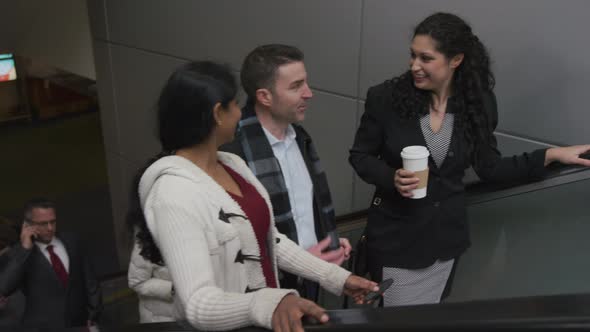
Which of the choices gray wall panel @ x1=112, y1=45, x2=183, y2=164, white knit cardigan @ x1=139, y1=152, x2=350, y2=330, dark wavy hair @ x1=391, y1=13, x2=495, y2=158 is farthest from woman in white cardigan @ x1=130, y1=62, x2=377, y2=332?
gray wall panel @ x1=112, y1=45, x2=183, y2=164

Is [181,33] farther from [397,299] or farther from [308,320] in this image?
[308,320]

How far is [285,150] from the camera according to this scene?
99.3 inches

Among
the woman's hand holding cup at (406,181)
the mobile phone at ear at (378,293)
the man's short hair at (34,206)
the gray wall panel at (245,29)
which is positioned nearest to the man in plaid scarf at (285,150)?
the woman's hand holding cup at (406,181)

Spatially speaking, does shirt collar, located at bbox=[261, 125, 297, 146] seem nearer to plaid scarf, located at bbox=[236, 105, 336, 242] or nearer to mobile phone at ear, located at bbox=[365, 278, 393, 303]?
plaid scarf, located at bbox=[236, 105, 336, 242]

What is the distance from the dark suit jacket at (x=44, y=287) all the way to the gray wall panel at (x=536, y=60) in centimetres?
276

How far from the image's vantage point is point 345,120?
4129mm

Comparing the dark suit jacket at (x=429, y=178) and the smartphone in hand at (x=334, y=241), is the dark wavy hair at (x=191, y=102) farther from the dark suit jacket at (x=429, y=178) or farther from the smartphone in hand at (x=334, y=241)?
the smartphone in hand at (x=334, y=241)

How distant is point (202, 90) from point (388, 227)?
3.75ft

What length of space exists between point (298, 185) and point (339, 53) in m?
1.72

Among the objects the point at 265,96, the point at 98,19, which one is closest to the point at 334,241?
the point at 265,96

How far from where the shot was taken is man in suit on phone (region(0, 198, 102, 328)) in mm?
3672

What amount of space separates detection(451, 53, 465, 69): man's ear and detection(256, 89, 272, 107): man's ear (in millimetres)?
746

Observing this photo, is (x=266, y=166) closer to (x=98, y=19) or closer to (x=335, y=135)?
(x=335, y=135)

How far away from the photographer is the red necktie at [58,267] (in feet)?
Answer: 12.4
